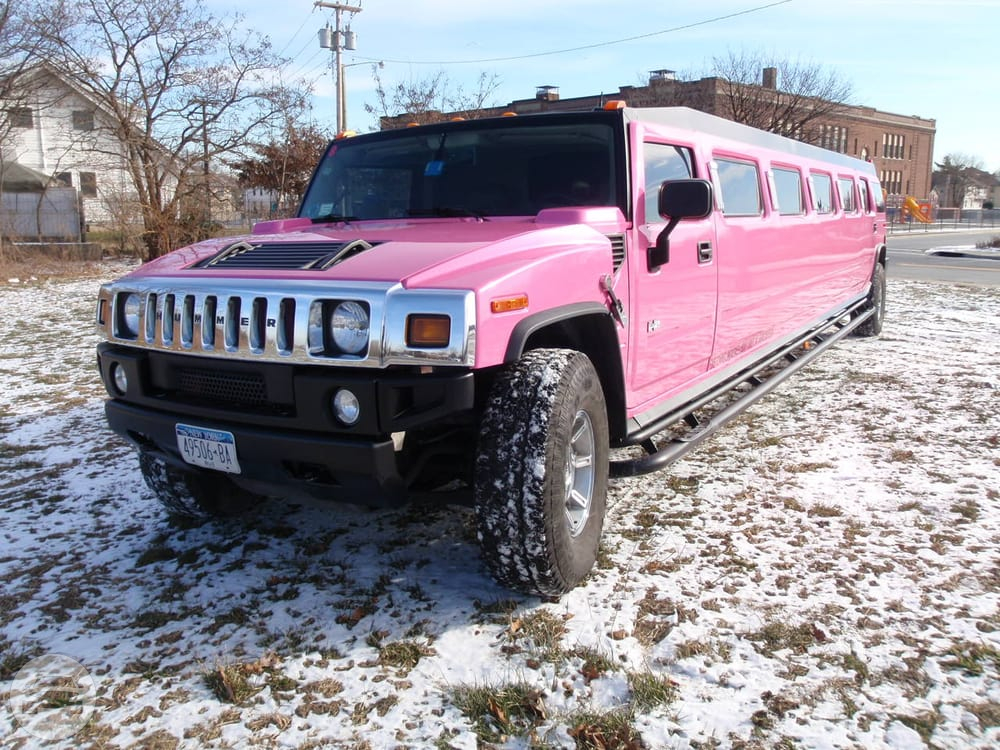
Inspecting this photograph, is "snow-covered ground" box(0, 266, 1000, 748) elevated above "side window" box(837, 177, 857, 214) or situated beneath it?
situated beneath

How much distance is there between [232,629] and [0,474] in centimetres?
270

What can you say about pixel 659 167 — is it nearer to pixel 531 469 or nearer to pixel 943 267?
pixel 531 469

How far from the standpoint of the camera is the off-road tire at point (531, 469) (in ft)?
8.79

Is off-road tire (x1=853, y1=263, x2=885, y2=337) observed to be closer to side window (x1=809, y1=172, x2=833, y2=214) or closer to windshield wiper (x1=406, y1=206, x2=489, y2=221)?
side window (x1=809, y1=172, x2=833, y2=214)

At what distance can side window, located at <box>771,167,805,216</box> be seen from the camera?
5707mm

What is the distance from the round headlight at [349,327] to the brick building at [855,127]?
35.3 m

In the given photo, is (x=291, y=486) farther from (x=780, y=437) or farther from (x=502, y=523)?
(x=780, y=437)

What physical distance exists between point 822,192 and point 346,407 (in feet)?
19.1

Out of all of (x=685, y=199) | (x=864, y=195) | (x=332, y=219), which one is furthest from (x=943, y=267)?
(x=332, y=219)

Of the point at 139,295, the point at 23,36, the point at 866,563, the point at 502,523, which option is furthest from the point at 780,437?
the point at 23,36

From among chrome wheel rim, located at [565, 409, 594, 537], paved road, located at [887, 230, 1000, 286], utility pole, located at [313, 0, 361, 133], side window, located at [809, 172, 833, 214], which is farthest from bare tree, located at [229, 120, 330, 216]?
chrome wheel rim, located at [565, 409, 594, 537]

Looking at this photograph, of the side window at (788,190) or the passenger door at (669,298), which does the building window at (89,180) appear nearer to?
the side window at (788,190)

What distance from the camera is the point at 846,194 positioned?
7930 millimetres

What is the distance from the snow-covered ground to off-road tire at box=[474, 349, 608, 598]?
0.27 m
